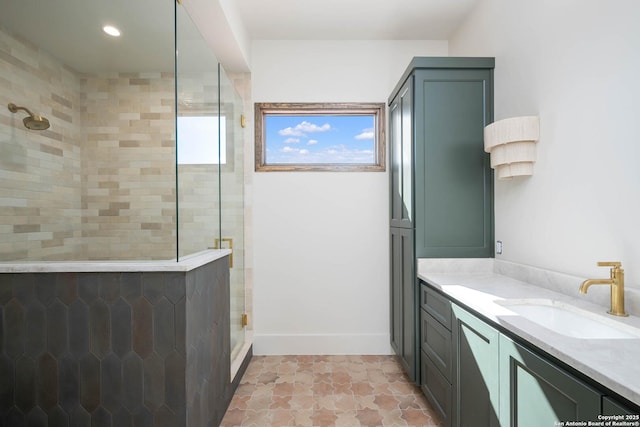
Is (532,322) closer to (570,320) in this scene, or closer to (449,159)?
(570,320)

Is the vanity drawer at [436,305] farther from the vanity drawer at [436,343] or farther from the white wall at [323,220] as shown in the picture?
the white wall at [323,220]

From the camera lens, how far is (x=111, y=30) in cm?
156

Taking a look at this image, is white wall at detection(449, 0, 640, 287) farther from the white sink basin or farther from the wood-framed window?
the wood-framed window

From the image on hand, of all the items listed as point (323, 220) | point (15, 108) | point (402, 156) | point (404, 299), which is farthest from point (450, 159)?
point (15, 108)

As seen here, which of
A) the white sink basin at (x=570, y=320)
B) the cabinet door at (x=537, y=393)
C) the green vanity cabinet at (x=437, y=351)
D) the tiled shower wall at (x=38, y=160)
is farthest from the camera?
the green vanity cabinet at (x=437, y=351)

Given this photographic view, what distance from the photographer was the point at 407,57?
10.3ft

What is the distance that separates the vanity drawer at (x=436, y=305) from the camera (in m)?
1.83

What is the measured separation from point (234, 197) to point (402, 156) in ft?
4.50

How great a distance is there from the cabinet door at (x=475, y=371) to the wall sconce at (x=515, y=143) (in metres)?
0.87

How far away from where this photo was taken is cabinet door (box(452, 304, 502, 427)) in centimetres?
135

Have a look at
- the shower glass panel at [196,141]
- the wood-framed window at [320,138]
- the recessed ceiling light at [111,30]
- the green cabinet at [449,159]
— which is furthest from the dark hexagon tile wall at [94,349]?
the wood-framed window at [320,138]

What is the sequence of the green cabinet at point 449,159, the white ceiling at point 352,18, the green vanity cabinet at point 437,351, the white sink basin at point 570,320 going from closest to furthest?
the white sink basin at point 570,320, the green vanity cabinet at point 437,351, the green cabinet at point 449,159, the white ceiling at point 352,18

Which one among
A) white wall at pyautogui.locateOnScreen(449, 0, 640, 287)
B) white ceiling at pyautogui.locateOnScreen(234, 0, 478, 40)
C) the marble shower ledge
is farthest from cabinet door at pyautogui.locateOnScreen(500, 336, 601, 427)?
white ceiling at pyautogui.locateOnScreen(234, 0, 478, 40)

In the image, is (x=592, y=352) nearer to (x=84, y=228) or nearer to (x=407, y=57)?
(x=84, y=228)
